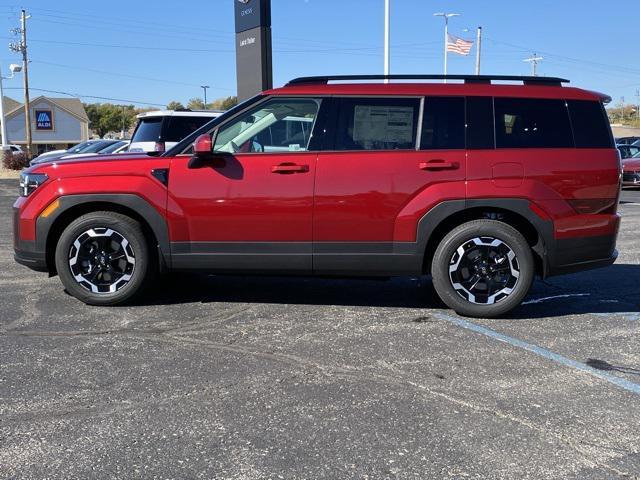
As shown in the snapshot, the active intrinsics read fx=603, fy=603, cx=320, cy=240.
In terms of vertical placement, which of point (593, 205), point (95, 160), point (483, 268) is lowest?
point (483, 268)

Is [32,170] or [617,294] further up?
[32,170]

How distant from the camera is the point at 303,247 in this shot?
17.0ft

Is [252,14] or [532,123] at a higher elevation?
[252,14]

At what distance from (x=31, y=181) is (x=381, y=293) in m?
3.47

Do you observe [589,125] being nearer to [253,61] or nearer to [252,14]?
[253,61]

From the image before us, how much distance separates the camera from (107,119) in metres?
99.9

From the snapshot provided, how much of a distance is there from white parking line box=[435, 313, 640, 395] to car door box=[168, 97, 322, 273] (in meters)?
1.37

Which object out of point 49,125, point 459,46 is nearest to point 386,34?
point 459,46

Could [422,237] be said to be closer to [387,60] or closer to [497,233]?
[497,233]

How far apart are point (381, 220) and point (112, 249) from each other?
2.39 meters

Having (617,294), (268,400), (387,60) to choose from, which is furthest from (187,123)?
(387,60)

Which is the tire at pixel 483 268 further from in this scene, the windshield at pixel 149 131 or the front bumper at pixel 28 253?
the windshield at pixel 149 131

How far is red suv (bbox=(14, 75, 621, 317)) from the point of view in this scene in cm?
506

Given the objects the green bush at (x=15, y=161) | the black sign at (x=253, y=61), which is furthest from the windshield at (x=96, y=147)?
the green bush at (x=15, y=161)
